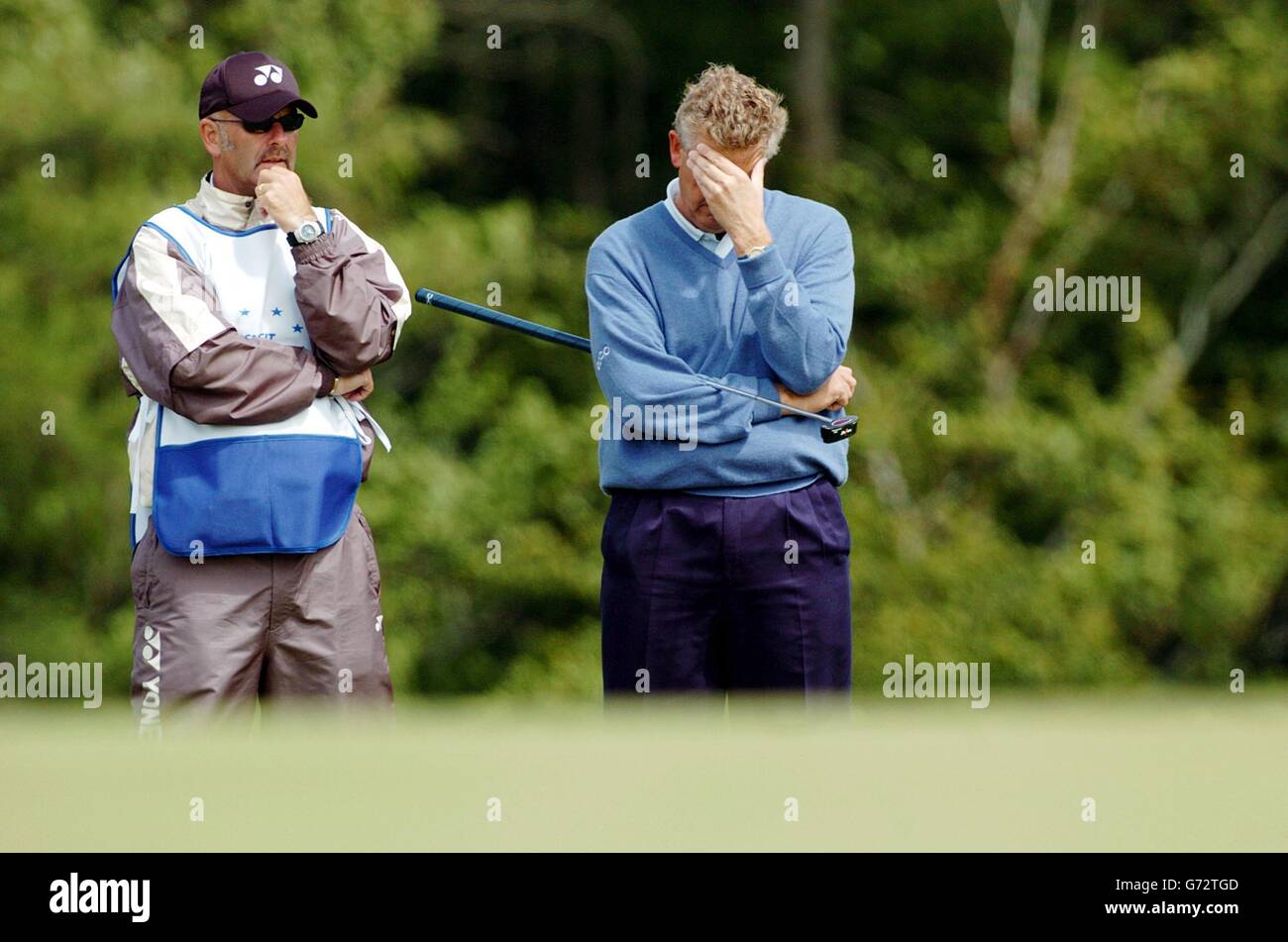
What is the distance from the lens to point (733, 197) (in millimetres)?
4250

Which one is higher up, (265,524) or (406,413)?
(406,413)

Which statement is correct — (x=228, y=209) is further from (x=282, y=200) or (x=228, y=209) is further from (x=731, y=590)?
(x=731, y=590)

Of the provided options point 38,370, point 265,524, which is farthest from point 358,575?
point 38,370

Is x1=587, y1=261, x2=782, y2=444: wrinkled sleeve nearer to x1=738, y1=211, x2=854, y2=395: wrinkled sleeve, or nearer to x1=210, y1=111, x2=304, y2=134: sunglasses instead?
x1=738, y1=211, x2=854, y2=395: wrinkled sleeve

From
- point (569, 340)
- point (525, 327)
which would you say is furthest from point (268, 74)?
point (569, 340)

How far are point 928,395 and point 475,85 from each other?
17.6 ft

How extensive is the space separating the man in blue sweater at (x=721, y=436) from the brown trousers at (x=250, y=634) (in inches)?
22.4

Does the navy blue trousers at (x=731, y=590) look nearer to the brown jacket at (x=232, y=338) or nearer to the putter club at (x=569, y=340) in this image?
the putter club at (x=569, y=340)

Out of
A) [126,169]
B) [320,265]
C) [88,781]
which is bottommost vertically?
[88,781]

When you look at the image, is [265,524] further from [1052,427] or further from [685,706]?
[1052,427]

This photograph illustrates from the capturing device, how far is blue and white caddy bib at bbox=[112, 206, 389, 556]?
4023mm

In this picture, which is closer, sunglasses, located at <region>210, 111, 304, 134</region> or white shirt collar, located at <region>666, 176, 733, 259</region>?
sunglasses, located at <region>210, 111, 304, 134</region>

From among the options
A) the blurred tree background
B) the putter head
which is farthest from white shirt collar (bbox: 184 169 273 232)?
the blurred tree background

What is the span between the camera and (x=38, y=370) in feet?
44.7
